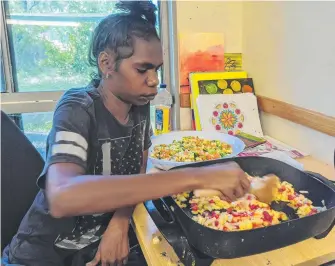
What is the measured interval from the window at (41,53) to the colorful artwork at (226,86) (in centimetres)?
55

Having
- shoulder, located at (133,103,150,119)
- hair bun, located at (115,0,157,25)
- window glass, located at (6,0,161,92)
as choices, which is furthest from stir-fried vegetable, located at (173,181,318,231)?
window glass, located at (6,0,161,92)

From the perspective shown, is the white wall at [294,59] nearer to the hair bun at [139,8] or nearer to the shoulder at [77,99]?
the hair bun at [139,8]

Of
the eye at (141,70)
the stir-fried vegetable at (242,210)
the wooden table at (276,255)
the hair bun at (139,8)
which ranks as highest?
the hair bun at (139,8)

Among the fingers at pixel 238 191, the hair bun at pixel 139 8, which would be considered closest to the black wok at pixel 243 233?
the fingers at pixel 238 191

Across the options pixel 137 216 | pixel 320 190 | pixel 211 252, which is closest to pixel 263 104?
pixel 320 190

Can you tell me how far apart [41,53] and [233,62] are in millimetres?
950

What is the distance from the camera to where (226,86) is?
1554mm

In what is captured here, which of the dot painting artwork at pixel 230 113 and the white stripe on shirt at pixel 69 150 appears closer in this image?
the white stripe on shirt at pixel 69 150

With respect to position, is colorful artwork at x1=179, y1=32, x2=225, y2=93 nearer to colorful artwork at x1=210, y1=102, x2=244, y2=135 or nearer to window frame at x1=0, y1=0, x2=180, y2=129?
window frame at x1=0, y1=0, x2=180, y2=129

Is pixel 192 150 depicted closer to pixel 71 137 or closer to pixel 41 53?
pixel 71 137

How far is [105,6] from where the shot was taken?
5.10ft

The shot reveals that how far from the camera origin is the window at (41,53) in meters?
1.45

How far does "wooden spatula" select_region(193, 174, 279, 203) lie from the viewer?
2.36ft

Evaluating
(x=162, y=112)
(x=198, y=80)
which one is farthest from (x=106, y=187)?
(x=198, y=80)
